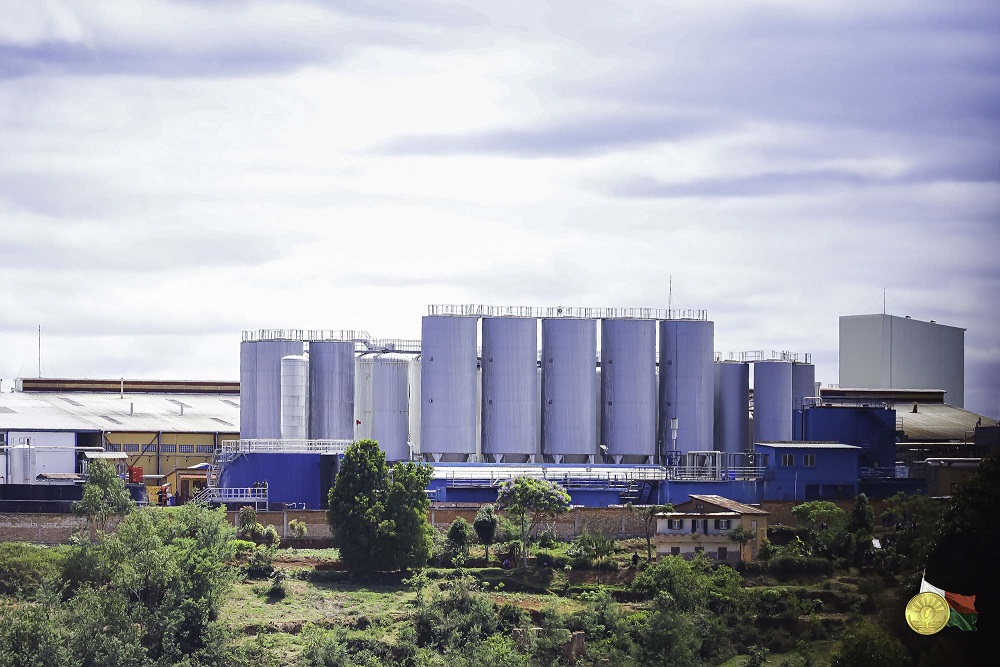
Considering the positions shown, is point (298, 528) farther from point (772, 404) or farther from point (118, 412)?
point (772, 404)

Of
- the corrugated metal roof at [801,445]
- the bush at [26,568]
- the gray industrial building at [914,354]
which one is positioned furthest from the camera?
the gray industrial building at [914,354]

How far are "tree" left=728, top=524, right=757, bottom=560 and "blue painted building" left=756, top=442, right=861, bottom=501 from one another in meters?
9.81

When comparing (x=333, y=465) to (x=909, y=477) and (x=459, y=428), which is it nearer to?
(x=459, y=428)

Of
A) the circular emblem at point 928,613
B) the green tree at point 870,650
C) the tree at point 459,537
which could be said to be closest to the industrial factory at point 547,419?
the tree at point 459,537

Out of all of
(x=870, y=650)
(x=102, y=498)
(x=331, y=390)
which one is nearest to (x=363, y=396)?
(x=331, y=390)

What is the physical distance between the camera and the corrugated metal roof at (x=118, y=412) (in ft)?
299

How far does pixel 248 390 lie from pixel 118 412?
13.0 meters

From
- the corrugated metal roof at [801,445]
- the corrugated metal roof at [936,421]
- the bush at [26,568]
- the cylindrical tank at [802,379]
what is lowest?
the bush at [26,568]

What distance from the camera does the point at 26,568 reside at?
7081cm

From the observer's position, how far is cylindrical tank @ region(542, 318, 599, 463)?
8981 centimetres

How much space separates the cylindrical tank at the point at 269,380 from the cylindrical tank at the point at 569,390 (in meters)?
14.2

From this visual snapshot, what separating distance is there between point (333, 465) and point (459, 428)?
359 inches

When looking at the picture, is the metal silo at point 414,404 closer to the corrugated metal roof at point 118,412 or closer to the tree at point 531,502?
the corrugated metal roof at point 118,412

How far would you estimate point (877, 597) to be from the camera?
224 feet
